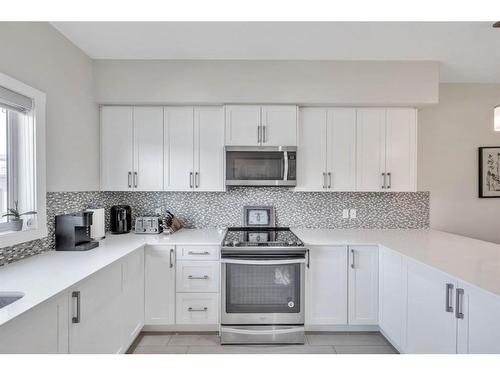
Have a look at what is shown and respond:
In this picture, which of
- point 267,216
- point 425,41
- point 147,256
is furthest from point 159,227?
point 425,41

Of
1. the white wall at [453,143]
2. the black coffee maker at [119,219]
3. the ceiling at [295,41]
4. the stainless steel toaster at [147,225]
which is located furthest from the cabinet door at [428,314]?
the black coffee maker at [119,219]

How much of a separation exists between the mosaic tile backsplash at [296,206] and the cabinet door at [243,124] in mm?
594

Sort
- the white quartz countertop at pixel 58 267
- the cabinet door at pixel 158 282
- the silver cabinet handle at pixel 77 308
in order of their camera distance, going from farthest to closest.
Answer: the cabinet door at pixel 158 282 < the silver cabinet handle at pixel 77 308 < the white quartz countertop at pixel 58 267

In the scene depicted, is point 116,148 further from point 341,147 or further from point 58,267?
point 341,147

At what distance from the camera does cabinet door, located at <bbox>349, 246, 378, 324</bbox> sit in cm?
250

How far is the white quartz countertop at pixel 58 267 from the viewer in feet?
4.26

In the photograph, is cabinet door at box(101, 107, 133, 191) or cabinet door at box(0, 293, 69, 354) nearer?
cabinet door at box(0, 293, 69, 354)

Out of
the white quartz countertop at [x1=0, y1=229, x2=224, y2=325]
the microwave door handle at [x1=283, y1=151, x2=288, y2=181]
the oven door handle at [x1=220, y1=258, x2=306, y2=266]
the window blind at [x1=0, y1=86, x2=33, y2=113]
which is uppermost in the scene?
the window blind at [x1=0, y1=86, x2=33, y2=113]

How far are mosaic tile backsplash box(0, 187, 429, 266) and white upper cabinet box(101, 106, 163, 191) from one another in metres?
0.28

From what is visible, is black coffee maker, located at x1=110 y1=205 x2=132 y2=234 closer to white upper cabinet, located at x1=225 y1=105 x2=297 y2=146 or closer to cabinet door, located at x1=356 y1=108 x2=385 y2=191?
white upper cabinet, located at x1=225 y1=105 x2=297 y2=146

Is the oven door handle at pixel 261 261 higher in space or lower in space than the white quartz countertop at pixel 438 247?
lower

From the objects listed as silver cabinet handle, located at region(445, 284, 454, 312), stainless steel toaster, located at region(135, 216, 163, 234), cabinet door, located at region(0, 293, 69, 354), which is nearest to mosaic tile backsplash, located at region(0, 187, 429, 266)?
stainless steel toaster, located at region(135, 216, 163, 234)

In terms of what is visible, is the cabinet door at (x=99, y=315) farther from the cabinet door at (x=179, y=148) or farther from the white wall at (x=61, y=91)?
the cabinet door at (x=179, y=148)

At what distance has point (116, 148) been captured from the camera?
2.85 meters
